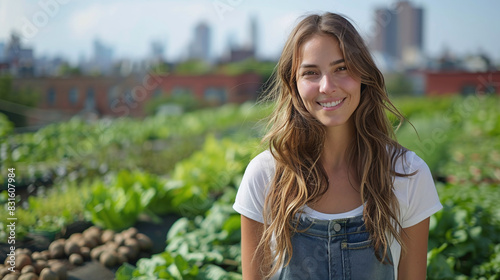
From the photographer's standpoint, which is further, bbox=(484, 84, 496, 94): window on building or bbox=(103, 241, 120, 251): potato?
bbox=(484, 84, 496, 94): window on building

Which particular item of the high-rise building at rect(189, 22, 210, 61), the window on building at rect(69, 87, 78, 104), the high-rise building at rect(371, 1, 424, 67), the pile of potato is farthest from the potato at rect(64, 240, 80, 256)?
the high-rise building at rect(371, 1, 424, 67)

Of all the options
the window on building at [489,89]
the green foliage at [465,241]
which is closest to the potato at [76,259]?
the green foliage at [465,241]

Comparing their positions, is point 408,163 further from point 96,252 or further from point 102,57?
point 102,57

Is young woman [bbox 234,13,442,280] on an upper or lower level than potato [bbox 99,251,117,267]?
upper

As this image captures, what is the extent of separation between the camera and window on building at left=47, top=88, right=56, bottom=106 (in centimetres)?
695

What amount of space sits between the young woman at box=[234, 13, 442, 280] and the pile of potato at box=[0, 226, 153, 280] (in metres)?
1.13

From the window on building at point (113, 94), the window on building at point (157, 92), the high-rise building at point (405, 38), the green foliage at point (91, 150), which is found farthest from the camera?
the high-rise building at point (405, 38)

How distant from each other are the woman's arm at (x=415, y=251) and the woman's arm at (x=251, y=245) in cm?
54

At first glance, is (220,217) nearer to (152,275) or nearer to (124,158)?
(152,275)

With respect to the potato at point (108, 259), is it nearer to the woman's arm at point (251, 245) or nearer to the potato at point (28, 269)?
the potato at point (28, 269)

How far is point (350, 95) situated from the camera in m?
1.70

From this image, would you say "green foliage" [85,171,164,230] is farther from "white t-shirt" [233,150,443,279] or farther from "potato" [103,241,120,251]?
"white t-shirt" [233,150,443,279]

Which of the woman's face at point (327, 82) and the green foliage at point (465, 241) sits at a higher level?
the woman's face at point (327, 82)

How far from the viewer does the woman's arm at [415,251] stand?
1.74 m
